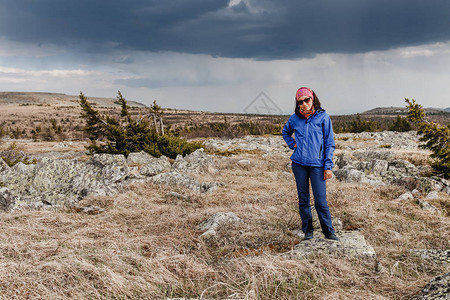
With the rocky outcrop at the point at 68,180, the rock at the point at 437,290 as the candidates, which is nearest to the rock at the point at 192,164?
the rocky outcrop at the point at 68,180

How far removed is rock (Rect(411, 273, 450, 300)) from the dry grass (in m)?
0.22

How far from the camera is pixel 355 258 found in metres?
3.45

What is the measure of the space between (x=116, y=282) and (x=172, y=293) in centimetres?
59

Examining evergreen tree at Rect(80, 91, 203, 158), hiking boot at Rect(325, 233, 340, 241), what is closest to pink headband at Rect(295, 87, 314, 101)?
hiking boot at Rect(325, 233, 340, 241)

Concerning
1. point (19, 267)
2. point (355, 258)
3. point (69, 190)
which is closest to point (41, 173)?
point (69, 190)

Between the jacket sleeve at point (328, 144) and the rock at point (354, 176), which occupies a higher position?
the jacket sleeve at point (328, 144)

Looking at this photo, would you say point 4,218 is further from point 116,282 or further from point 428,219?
point 428,219

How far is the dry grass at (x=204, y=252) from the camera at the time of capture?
2.81 m

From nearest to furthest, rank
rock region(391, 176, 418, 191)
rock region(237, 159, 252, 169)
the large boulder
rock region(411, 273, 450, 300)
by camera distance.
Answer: rock region(411, 273, 450, 300), the large boulder, rock region(391, 176, 418, 191), rock region(237, 159, 252, 169)

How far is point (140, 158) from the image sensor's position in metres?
13.8

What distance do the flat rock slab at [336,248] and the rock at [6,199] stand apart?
708 cm

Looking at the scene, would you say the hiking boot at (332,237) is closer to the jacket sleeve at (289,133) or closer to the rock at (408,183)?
the jacket sleeve at (289,133)

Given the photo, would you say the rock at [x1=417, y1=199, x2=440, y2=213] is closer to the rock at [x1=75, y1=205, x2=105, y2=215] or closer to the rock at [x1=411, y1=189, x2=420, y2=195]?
the rock at [x1=411, y1=189, x2=420, y2=195]

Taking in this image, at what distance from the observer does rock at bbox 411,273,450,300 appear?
91.1 inches
